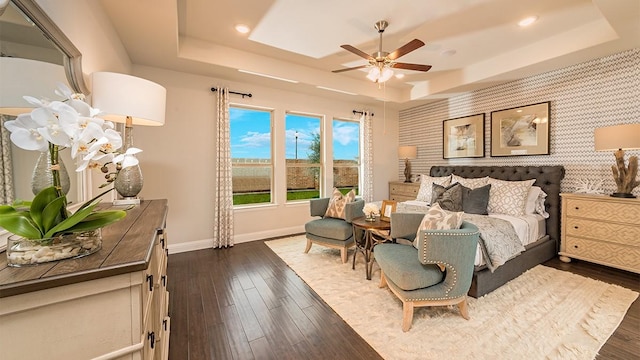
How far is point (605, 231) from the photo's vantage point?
284 cm

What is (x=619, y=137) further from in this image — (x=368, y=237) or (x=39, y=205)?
(x=39, y=205)

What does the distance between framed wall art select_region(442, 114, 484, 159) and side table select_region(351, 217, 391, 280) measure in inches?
108

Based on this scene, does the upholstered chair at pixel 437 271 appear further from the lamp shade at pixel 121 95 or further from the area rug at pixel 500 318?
the lamp shade at pixel 121 95

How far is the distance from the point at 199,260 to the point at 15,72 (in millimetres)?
2878

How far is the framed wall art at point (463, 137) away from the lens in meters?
4.36

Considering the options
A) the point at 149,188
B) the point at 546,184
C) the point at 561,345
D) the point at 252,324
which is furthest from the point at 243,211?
the point at 546,184

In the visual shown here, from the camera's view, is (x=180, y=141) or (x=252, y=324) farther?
(x=180, y=141)

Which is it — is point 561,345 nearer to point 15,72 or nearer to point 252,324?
point 252,324

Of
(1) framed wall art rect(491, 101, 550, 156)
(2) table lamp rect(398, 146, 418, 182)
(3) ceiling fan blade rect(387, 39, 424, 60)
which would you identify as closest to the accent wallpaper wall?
(1) framed wall art rect(491, 101, 550, 156)

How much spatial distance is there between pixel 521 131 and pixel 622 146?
4.21 feet

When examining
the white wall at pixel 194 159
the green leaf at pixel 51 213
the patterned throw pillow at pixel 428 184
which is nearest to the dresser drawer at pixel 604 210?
the patterned throw pillow at pixel 428 184

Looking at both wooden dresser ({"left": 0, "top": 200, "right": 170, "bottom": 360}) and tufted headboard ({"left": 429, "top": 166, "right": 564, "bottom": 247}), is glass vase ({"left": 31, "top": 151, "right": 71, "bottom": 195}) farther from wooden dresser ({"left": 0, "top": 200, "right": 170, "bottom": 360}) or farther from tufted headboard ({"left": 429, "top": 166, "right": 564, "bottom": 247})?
tufted headboard ({"left": 429, "top": 166, "right": 564, "bottom": 247})

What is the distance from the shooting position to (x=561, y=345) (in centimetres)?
175

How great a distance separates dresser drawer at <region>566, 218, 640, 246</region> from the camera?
267cm
